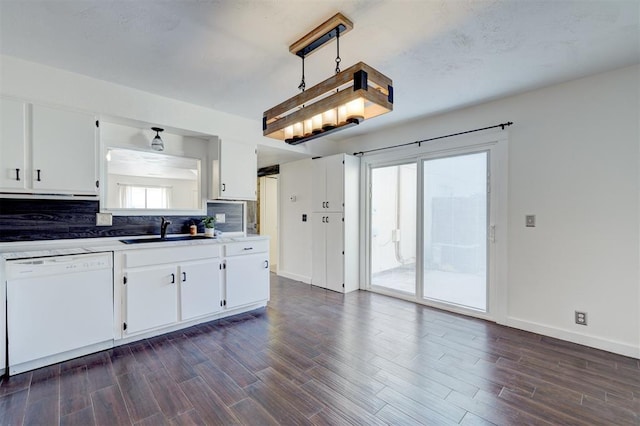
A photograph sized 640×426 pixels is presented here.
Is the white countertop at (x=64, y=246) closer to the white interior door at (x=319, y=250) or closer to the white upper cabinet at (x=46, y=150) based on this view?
the white upper cabinet at (x=46, y=150)

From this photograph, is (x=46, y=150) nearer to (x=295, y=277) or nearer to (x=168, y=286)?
(x=168, y=286)

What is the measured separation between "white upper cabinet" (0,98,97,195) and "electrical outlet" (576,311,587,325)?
4.71 m

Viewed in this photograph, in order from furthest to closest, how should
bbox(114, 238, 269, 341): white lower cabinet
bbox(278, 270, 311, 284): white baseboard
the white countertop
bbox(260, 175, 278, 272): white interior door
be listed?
bbox(260, 175, 278, 272): white interior door < bbox(278, 270, 311, 284): white baseboard < bbox(114, 238, 269, 341): white lower cabinet < the white countertop

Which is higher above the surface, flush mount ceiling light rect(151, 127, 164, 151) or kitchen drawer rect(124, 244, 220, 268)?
flush mount ceiling light rect(151, 127, 164, 151)

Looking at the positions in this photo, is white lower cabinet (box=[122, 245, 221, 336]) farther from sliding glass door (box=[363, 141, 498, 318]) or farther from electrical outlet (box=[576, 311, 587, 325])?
electrical outlet (box=[576, 311, 587, 325])

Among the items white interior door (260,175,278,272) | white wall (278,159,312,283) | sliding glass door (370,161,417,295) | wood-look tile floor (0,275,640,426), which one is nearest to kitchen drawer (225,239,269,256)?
wood-look tile floor (0,275,640,426)

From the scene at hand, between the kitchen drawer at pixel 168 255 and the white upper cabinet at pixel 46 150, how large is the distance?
741mm

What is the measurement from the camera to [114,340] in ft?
8.64

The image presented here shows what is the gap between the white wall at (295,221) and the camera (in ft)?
16.7

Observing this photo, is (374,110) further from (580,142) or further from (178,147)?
(178,147)

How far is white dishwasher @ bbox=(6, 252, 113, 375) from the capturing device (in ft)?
7.14

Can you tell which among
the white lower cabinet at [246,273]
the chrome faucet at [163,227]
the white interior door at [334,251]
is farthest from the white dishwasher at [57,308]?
the white interior door at [334,251]

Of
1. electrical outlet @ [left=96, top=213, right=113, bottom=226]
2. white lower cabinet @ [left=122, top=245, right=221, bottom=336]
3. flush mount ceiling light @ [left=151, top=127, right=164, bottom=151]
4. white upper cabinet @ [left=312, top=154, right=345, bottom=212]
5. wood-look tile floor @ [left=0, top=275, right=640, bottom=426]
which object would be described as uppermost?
flush mount ceiling light @ [left=151, top=127, right=164, bottom=151]

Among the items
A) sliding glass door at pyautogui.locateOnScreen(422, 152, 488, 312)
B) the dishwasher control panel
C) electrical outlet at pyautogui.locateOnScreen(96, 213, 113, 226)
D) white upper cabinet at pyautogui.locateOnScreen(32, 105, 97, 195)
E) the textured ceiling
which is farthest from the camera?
sliding glass door at pyautogui.locateOnScreen(422, 152, 488, 312)
